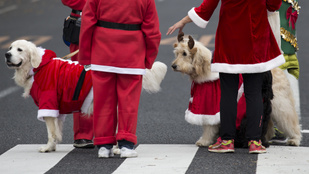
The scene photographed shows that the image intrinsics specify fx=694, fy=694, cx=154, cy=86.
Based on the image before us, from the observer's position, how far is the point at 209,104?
7.52 meters

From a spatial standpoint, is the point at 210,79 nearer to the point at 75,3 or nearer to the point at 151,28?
the point at 151,28

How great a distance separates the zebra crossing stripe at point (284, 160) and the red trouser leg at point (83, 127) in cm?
199

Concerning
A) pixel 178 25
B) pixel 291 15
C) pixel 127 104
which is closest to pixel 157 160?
pixel 127 104

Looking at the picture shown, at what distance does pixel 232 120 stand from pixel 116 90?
1234mm

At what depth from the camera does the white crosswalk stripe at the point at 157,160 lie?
6340mm

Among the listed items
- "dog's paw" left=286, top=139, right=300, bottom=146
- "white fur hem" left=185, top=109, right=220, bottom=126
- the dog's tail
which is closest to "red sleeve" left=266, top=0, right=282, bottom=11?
"white fur hem" left=185, top=109, right=220, bottom=126

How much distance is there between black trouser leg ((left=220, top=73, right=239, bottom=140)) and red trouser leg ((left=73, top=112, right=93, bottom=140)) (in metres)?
1.54

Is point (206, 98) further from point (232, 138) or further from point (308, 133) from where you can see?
point (308, 133)

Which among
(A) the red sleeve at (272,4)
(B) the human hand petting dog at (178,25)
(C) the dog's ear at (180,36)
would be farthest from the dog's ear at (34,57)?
(A) the red sleeve at (272,4)

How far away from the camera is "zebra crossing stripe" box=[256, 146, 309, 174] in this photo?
6234 mm

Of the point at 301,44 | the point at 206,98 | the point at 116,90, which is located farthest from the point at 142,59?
the point at 301,44

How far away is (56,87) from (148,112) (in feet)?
10.0

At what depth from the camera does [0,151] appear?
24.7 feet

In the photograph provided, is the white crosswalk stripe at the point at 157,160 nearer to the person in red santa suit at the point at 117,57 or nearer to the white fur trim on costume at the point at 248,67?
the person in red santa suit at the point at 117,57
